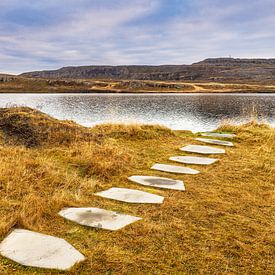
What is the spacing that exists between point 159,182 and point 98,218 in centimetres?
155

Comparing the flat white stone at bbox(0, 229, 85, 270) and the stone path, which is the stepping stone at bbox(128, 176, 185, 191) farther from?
the flat white stone at bbox(0, 229, 85, 270)

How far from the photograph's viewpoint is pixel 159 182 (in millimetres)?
4773

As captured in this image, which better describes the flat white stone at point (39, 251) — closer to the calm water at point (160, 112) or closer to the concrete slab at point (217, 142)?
the concrete slab at point (217, 142)

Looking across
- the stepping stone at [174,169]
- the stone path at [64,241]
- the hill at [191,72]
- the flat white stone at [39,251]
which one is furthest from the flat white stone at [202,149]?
the hill at [191,72]

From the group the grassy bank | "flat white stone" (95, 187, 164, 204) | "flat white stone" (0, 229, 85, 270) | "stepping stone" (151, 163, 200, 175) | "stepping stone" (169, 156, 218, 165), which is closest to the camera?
"flat white stone" (0, 229, 85, 270)

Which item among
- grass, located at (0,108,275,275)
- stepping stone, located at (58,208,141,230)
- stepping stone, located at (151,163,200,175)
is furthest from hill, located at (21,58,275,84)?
stepping stone, located at (58,208,141,230)

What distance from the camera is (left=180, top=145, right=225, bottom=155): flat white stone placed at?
6863mm

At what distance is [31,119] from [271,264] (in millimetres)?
6299

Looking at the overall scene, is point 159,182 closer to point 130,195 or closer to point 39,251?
point 130,195

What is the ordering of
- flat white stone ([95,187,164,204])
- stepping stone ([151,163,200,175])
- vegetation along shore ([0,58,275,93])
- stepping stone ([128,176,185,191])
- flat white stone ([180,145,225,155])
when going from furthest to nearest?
vegetation along shore ([0,58,275,93])
flat white stone ([180,145,225,155])
stepping stone ([151,163,200,175])
stepping stone ([128,176,185,191])
flat white stone ([95,187,164,204])

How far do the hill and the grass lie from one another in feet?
387

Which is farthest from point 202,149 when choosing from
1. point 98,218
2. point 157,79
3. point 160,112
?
point 157,79

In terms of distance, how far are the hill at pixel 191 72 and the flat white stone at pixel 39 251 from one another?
397ft

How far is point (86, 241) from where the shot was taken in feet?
9.61
